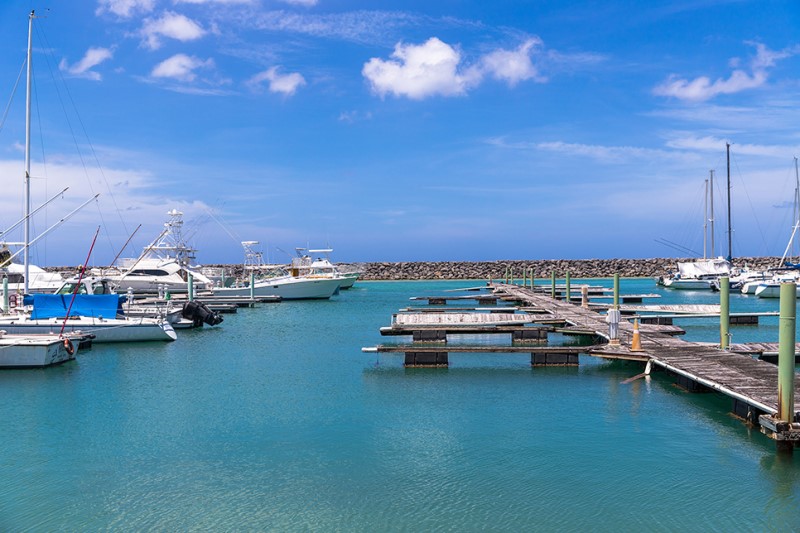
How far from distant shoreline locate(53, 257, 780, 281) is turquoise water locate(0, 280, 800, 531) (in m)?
81.0

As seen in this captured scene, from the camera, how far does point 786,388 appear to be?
11.3m

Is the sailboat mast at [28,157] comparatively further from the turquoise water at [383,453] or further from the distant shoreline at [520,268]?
the distant shoreline at [520,268]

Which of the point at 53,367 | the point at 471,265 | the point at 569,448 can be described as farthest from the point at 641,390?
the point at 471,265

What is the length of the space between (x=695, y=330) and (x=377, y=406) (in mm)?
20298

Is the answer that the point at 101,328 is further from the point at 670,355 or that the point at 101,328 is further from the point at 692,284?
the point at 692,284

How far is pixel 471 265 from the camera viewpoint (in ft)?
338

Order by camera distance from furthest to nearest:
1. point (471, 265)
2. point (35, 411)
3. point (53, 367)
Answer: point (471, 265) < point (53, 367) < point (35, 411)

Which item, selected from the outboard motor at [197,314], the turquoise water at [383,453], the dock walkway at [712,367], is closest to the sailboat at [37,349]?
the turquoise water at [383,453]

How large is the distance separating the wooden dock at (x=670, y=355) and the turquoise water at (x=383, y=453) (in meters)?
0.47

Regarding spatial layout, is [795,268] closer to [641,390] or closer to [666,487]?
[641,390]

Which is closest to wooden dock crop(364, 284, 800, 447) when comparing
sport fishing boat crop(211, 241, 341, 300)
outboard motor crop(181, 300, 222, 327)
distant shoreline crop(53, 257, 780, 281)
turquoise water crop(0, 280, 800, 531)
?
turquoise water crop(0, 280, 800, 531)

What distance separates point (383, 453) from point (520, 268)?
90.2 metres

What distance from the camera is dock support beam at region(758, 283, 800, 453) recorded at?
11203mm

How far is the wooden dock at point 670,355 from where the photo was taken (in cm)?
1298
